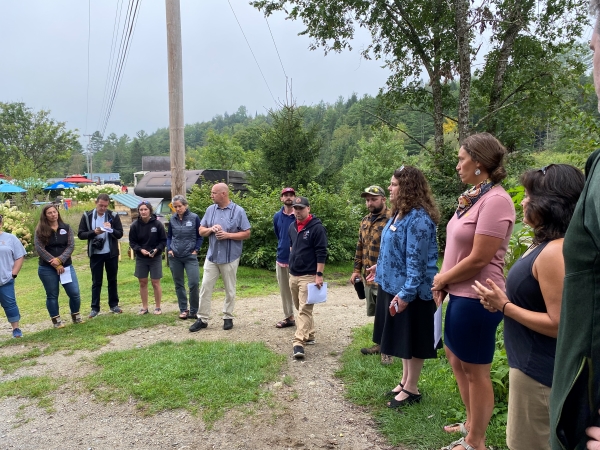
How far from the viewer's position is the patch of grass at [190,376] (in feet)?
13.0

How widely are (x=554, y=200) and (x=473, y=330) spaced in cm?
100

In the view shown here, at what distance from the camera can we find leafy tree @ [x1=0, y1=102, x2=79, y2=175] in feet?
134

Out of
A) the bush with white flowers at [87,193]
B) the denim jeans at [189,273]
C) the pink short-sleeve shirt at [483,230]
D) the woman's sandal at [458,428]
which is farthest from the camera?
the bush with white flowers at [87,193]

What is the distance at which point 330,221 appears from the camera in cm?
1136

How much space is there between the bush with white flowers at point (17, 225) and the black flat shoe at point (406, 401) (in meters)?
15.2

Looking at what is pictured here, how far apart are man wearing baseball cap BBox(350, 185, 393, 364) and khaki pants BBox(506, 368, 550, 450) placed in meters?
2.49

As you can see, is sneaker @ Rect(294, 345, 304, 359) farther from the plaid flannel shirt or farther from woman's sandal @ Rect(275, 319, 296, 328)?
woman's sandal @ Rect(275, 319, 296, 328)

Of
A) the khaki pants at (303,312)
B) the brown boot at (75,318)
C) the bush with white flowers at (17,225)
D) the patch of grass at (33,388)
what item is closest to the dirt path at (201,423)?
the patch of grass at (33,388)

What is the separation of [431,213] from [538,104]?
1194 centimetres

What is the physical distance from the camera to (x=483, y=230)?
2.60 metres

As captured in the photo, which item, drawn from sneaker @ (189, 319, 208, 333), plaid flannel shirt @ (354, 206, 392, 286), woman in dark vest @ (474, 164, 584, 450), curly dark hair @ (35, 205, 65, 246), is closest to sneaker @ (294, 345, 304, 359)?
plaid flannel shirt @ (354, 206, 392, 286)

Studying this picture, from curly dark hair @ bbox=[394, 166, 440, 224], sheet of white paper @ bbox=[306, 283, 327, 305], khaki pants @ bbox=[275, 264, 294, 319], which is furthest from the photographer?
khaki pants @ bbox=[275, 264, 294, 319]

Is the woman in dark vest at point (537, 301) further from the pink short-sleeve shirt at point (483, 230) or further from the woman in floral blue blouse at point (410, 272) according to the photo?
the woman in floral blue blouse at point (410, 272)

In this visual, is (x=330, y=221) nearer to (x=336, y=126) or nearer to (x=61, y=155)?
(x=61, y=155)
